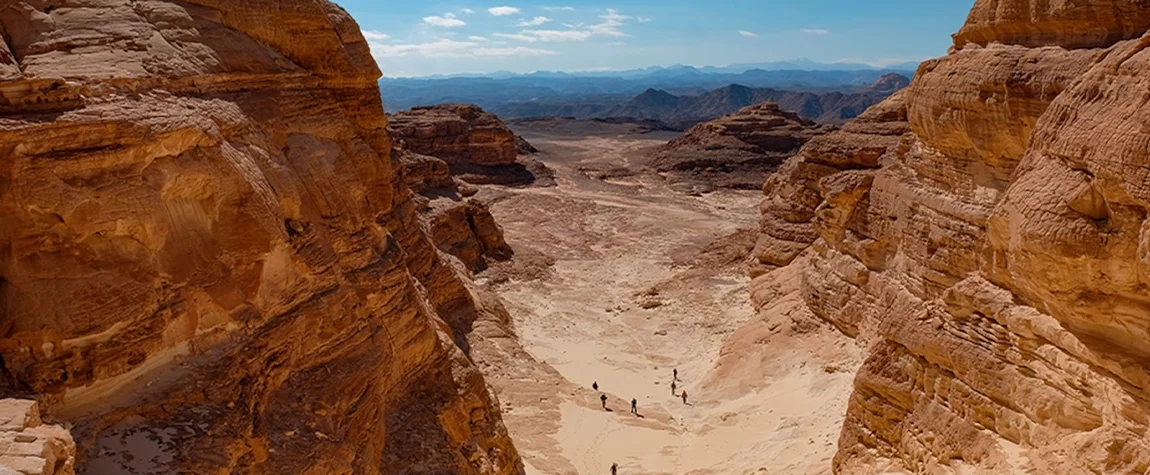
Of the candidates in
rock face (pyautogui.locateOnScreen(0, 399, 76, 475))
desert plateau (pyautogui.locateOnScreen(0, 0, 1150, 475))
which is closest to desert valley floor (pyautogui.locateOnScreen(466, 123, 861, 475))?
desert plateau (pyautogui.locateOnScreen(0, 0, 1150, 475))

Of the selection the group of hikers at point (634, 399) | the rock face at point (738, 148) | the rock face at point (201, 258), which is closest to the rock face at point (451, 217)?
the group of hikers at point (634, 399)

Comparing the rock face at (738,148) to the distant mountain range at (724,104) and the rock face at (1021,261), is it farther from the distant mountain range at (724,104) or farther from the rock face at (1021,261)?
the distant mountain range at (724,104)

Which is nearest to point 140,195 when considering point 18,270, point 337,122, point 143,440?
point 18,270

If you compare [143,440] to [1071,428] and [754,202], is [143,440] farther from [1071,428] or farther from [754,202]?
[754,202]

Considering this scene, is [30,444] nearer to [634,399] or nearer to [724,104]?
[634,399]

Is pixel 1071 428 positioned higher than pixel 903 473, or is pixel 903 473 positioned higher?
pixel 1071 428

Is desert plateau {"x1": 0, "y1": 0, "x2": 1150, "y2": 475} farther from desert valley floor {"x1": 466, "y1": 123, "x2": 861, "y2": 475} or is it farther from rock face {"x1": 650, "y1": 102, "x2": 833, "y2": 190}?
rock face {"x1": 650, "y1": 102, "x2": 833, "y2": 190}

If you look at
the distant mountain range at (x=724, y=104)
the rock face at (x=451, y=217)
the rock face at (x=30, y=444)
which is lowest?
the distant mountain range at (x=724, y=104)
